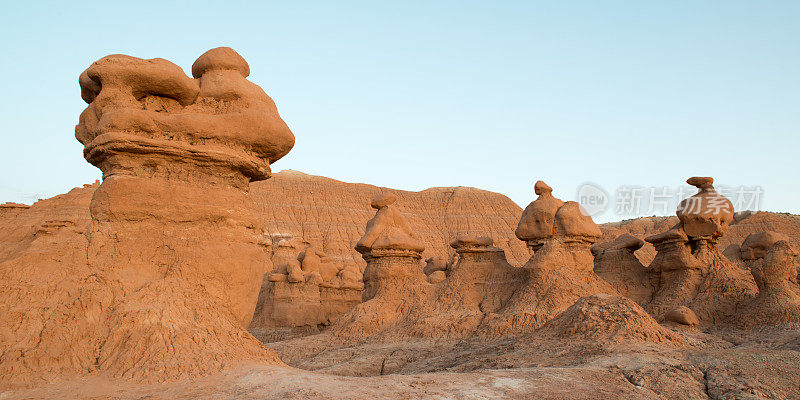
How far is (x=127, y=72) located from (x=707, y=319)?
1294 centimetres

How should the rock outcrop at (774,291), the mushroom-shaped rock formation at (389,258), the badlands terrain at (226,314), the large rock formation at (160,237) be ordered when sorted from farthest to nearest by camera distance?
the mushroom-shaped rock formation at (389,258) → the rock outcrop at (774,291) → the large rock formation at (160,237) → the badlands terrain at (226,314)

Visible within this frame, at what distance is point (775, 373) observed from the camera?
6836 mm

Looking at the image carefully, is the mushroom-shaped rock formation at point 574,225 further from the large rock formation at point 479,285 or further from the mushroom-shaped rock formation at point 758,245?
the mushroom-shaped rock formation at point 758,245

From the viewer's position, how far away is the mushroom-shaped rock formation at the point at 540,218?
615 inches

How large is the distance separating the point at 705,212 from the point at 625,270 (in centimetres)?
264

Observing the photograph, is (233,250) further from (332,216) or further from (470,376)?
(332,216)

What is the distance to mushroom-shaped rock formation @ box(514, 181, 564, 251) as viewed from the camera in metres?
15.6

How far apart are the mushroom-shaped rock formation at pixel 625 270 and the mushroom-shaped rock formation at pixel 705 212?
4.80ft

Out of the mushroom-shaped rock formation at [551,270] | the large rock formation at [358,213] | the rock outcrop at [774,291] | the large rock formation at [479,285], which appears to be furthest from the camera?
the large rock formation at [358,213]

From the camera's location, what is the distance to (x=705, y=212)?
1552cm

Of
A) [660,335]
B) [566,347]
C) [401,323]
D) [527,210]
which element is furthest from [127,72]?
[527,210]

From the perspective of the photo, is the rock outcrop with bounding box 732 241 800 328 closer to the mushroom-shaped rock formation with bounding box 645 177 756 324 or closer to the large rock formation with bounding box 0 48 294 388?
the mushroom-shaped rock formation with bounding box 645 177 756 324

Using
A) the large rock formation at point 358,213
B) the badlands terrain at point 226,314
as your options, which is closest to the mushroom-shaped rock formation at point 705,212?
the badlands terrain at point 226,314

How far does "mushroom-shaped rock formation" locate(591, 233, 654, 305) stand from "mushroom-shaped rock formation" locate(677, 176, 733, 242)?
1.46 meters
